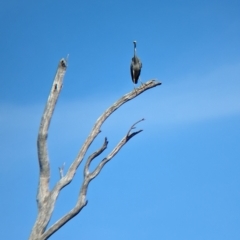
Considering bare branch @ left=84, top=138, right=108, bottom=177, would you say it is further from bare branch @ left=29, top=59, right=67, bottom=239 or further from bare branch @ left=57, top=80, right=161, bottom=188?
bare branch @ left=29, top=59, right=67, bottom=239

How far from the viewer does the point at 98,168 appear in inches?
417

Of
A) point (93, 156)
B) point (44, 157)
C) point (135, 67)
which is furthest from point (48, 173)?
point (135, 67)

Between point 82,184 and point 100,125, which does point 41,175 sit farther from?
point 100,125

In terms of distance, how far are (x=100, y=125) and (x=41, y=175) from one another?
135 cm

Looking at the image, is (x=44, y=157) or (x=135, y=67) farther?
(x=135, y=67)

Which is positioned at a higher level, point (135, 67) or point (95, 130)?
point (135, 67)

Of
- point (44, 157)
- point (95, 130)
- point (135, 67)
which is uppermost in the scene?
point (135, 67)

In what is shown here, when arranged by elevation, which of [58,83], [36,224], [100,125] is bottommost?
[36,224]

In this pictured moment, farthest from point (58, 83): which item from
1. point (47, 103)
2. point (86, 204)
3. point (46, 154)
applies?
point (86, 204)

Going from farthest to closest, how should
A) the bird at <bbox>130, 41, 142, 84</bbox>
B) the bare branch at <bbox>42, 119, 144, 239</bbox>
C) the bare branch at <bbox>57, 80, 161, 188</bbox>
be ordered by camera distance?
the bird at <bbox>130, 41, 142, 84</bbox>, the bare branch at <bbox>57, 80, 161, 188</bbox>, the bare branch at <bbox>42, 119, 144, 239</bbox>

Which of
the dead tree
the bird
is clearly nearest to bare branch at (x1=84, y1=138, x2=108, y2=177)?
the dead tree

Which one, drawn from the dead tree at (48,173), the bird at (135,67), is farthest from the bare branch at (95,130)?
the bird at (135,67)

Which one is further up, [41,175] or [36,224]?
[41,175]

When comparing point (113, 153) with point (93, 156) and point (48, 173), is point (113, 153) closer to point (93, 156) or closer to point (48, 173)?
point (93, 156)
